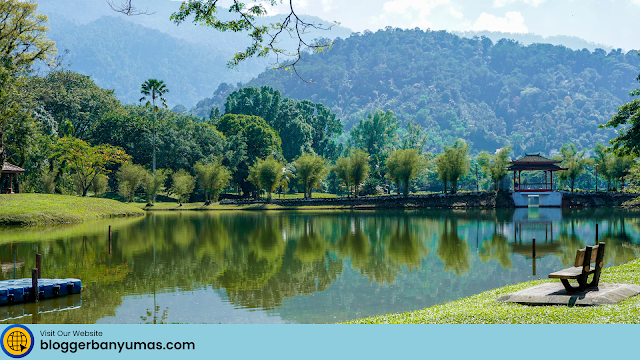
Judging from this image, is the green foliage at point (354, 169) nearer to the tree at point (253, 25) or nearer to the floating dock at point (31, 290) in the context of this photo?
the floating dock at point (31, 290)

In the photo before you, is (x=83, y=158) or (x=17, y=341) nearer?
(x=17, y=341)

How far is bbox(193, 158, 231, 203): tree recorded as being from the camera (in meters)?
70.4

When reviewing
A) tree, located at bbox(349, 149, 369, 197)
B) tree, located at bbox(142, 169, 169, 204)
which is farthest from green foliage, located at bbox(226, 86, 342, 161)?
tree, located at bbox(142, 169, 169, 204)

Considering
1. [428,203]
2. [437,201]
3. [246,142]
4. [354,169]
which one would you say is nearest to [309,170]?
[354,169]

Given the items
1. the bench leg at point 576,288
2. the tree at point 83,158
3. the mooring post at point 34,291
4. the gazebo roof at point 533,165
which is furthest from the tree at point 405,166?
the bench leg at point 576,288

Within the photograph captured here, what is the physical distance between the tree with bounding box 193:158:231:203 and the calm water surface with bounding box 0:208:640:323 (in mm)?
33841

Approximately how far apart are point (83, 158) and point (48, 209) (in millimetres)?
16118

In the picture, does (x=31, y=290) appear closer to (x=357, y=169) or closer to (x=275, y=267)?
(x=275, y=267)

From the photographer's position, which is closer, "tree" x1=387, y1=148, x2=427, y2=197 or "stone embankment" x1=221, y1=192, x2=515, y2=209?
"stone embankment" x1=221, y1=192, x2=515, y2=209

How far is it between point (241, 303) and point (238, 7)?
321 inches

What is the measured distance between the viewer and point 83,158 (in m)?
57.5

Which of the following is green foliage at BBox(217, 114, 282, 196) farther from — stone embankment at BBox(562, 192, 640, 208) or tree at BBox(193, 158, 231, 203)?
stone embankment at BBox(562, 192, 640, 208)

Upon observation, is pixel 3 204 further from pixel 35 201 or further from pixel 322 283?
pixel 322 283

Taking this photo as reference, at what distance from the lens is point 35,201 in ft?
142
